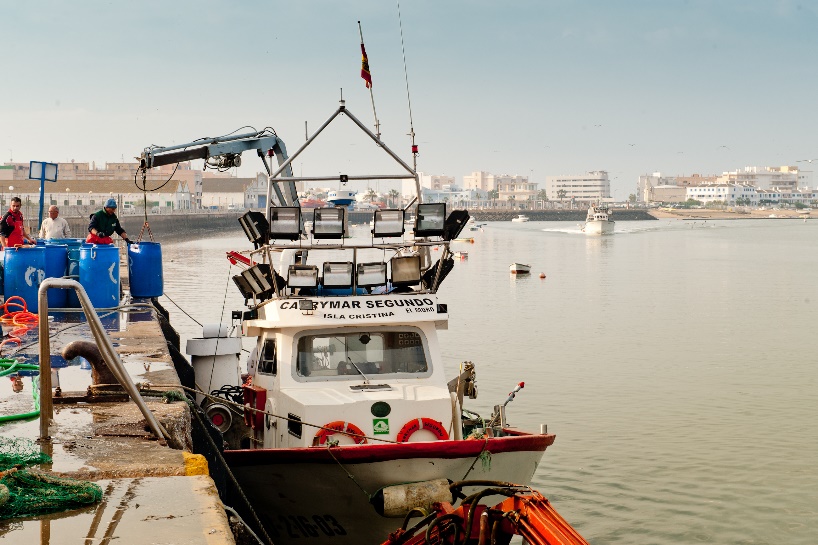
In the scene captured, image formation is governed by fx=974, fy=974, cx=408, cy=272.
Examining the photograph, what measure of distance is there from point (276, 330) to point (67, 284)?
4514 mm

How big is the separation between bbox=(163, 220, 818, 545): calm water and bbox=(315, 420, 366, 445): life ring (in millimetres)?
4739

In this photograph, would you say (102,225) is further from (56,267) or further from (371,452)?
(371,452)

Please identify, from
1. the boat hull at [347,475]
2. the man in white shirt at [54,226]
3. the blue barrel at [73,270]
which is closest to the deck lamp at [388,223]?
the boat hull at [347,475]

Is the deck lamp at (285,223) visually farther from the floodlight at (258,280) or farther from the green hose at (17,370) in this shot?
the green hose at (17,370)

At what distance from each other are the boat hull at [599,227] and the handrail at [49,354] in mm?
141597

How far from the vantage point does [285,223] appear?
1174cm

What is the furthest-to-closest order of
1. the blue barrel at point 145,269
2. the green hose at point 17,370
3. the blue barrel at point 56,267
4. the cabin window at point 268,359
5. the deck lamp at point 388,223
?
the blue barrel at point 145,269 < the blue barrel at point 56,267 < the deck lamp at point 388,223 < the cabin window at point 268,359 < the green hose at point 17,370

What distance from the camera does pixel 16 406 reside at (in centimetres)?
919

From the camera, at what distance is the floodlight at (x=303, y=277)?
11.5 metres

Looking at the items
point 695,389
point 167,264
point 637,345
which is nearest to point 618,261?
point 167,264

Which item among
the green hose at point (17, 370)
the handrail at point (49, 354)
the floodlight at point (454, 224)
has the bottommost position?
the green hose at point (17, 370)

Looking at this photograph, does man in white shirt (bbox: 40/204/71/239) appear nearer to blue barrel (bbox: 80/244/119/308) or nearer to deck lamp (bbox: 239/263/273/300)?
blue barrel (bbox: 80/244/119/308)

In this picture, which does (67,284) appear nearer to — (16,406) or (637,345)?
(16,406)

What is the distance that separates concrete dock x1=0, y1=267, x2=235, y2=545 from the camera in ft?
19.4
